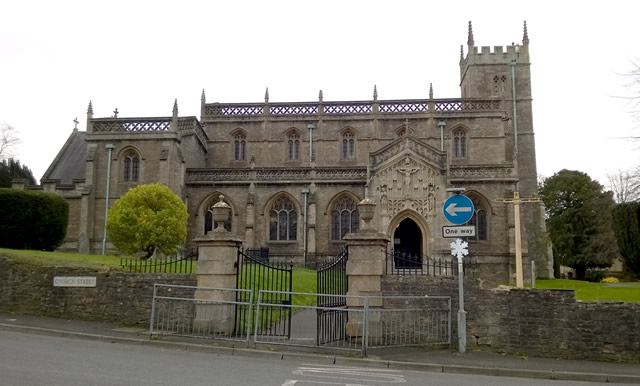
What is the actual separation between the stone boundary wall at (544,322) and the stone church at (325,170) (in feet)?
46.5

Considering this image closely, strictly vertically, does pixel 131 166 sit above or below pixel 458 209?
Result: above

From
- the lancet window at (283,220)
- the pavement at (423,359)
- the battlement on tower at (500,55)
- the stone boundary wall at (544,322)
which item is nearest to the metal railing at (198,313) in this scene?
the pavement at (423,359)

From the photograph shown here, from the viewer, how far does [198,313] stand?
14.0m

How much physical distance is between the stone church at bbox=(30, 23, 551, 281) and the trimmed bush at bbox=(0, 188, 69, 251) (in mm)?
10398

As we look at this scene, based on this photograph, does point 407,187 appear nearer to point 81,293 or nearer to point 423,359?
point 81,293

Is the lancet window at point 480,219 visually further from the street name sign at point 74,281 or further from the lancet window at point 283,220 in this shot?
the street name sign at point 74,281

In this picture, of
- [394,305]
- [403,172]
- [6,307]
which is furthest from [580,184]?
[6,307]

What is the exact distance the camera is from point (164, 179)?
3403 cm

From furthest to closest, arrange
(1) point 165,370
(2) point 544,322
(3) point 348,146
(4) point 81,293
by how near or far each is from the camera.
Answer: (3) point 348,146
(4) point 81,293
(2) point 544,322
(1) point 165,370

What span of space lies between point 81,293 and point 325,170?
21.4 metres

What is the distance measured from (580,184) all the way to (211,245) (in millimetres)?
53680

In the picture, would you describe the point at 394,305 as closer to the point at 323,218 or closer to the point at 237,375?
the point at 237,375

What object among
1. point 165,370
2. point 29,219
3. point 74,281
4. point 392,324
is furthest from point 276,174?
point 165,370

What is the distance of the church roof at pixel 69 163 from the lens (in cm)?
3959
